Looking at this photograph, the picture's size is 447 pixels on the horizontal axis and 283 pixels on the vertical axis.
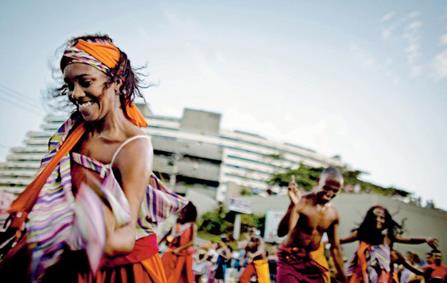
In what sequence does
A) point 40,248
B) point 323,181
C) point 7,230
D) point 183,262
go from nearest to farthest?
point 40,248 < point 7,230 < point 323,181 < point 183,262

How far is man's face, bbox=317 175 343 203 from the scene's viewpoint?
4.03 meters

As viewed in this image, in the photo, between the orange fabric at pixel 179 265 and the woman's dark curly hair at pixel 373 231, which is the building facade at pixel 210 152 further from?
the woman's dark curly hair at pixel 373 231

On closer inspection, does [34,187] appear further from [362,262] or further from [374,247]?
[374,247]

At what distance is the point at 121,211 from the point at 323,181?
10.6 feet

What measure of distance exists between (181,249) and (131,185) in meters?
4.97

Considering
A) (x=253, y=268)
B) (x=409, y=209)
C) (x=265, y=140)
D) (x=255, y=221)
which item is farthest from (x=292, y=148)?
(x=253, y=268)

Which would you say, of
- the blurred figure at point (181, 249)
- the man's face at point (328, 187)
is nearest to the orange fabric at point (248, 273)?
the blurred figure at point (181, 249)

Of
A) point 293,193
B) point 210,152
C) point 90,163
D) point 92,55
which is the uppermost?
point 210,152

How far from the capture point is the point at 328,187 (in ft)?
13.4

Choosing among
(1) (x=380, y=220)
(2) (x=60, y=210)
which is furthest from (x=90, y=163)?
(1) (x=380, y=220)

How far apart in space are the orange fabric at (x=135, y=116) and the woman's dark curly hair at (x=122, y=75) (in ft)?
0.06

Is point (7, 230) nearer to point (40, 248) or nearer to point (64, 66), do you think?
point (40, 248)

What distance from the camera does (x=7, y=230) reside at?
158cm

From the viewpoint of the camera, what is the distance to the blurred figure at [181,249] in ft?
19.1
